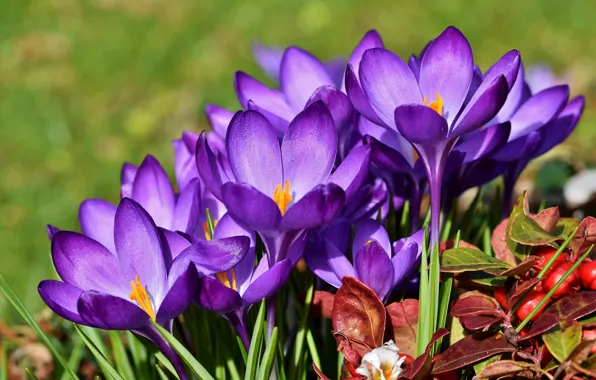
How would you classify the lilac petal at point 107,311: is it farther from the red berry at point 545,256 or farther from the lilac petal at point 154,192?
the red berry at point 545,256

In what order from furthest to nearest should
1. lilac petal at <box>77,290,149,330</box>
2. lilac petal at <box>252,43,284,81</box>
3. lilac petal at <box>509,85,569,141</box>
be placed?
1. lilac petal at <box>252,43,284,81</box>
2. lilac petal at <box>509,85,569,141</box>
3. lilac petal at <box>77,290,149,330</box>

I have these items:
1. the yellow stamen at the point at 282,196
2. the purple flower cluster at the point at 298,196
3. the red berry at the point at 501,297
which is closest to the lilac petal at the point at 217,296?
the purple flower cluster at the point at 298,196

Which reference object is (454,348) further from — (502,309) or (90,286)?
(90,286)

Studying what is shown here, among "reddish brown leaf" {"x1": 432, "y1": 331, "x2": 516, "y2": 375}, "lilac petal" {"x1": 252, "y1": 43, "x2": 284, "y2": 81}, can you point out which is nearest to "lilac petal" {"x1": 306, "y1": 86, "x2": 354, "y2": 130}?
"reddish brown leaf" {"x1": 432, "y1": 331, "x2": 516, "y2": 375}

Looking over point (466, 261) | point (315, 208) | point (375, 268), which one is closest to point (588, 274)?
point (466, 261)

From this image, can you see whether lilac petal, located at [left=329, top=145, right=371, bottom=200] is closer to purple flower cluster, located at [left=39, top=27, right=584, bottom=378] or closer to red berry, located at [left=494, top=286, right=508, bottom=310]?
purple flower cluster, located at [left=39, top=27, right=584, bottom=378]

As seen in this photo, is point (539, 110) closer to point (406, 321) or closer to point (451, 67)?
point (451, 67)
